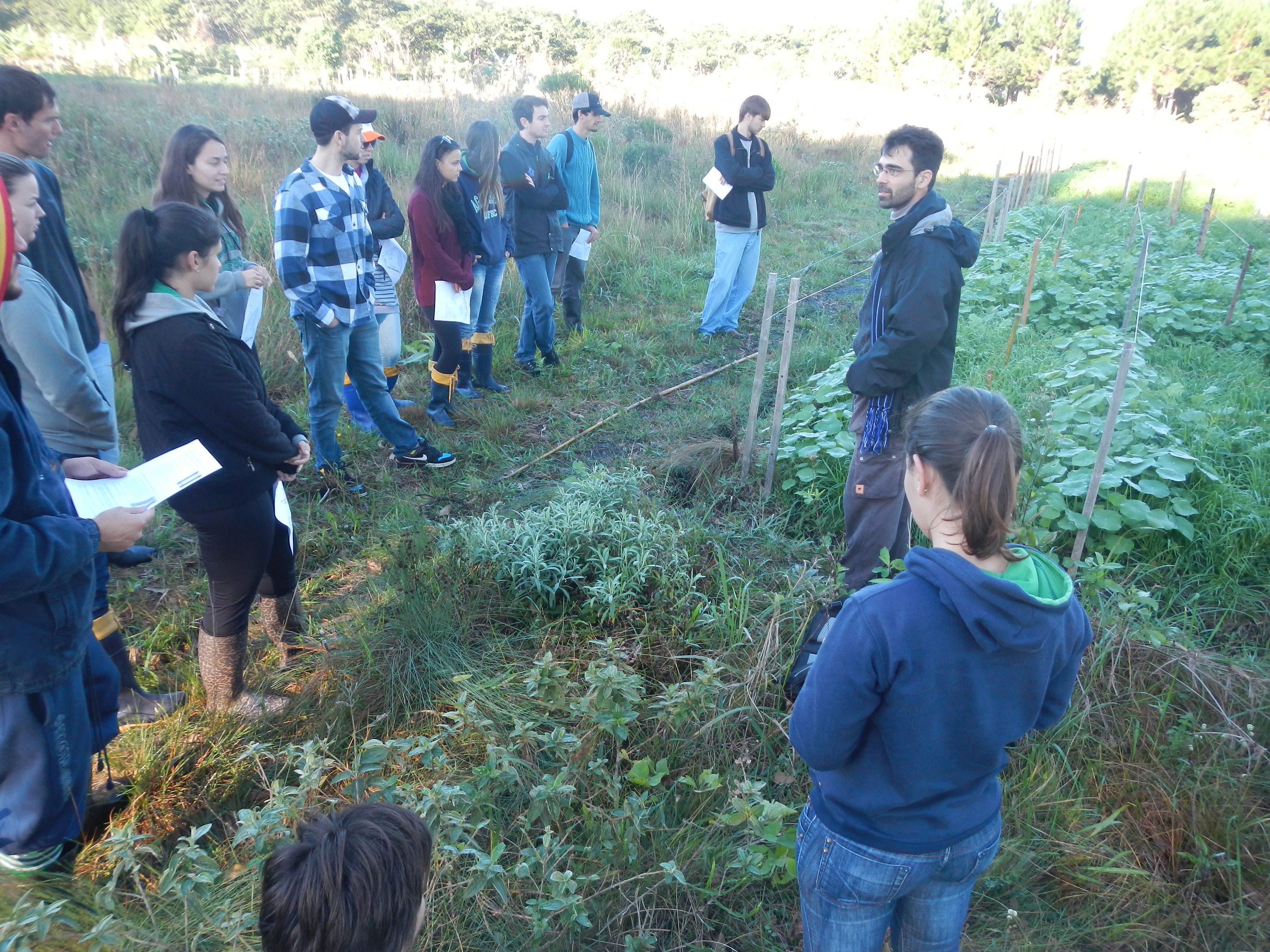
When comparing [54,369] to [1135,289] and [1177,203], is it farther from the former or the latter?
[1177,203]

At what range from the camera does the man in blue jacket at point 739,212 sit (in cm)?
671

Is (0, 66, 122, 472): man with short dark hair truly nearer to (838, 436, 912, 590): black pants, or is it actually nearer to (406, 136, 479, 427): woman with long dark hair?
(406, 136, 479, 427): woman with long dark hair

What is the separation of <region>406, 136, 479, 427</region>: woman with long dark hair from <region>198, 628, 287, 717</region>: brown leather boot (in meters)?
2.78

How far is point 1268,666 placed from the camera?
3.08 metres

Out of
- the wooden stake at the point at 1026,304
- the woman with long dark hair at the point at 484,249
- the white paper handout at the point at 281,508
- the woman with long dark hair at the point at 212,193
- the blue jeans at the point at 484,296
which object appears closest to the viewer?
the white paper handout at the point at 281,508

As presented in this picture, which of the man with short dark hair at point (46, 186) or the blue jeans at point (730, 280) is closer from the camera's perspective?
the man with short dark hair at point (46, 186)

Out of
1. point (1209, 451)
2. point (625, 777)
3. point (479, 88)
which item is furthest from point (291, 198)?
point (479, 88)

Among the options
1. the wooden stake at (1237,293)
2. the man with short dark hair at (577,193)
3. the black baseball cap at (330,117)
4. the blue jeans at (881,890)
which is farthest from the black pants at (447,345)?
the wooden stake at (1237,293)

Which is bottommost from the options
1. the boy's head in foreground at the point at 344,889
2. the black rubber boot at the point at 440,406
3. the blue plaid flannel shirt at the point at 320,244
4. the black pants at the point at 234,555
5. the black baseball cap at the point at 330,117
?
the black rubber boot at the point at 440,406

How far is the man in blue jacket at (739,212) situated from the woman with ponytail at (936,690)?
5747mm

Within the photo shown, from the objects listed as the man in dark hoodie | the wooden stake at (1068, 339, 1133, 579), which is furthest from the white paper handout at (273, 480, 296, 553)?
the wooden stake at (1068, 339, 1133, 579)

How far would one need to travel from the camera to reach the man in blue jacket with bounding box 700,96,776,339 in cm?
671

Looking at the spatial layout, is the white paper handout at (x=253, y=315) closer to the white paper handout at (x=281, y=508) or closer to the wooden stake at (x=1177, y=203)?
the white paper handout at (x=281, y=508)

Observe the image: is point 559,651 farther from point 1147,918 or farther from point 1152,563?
point 1152,563
